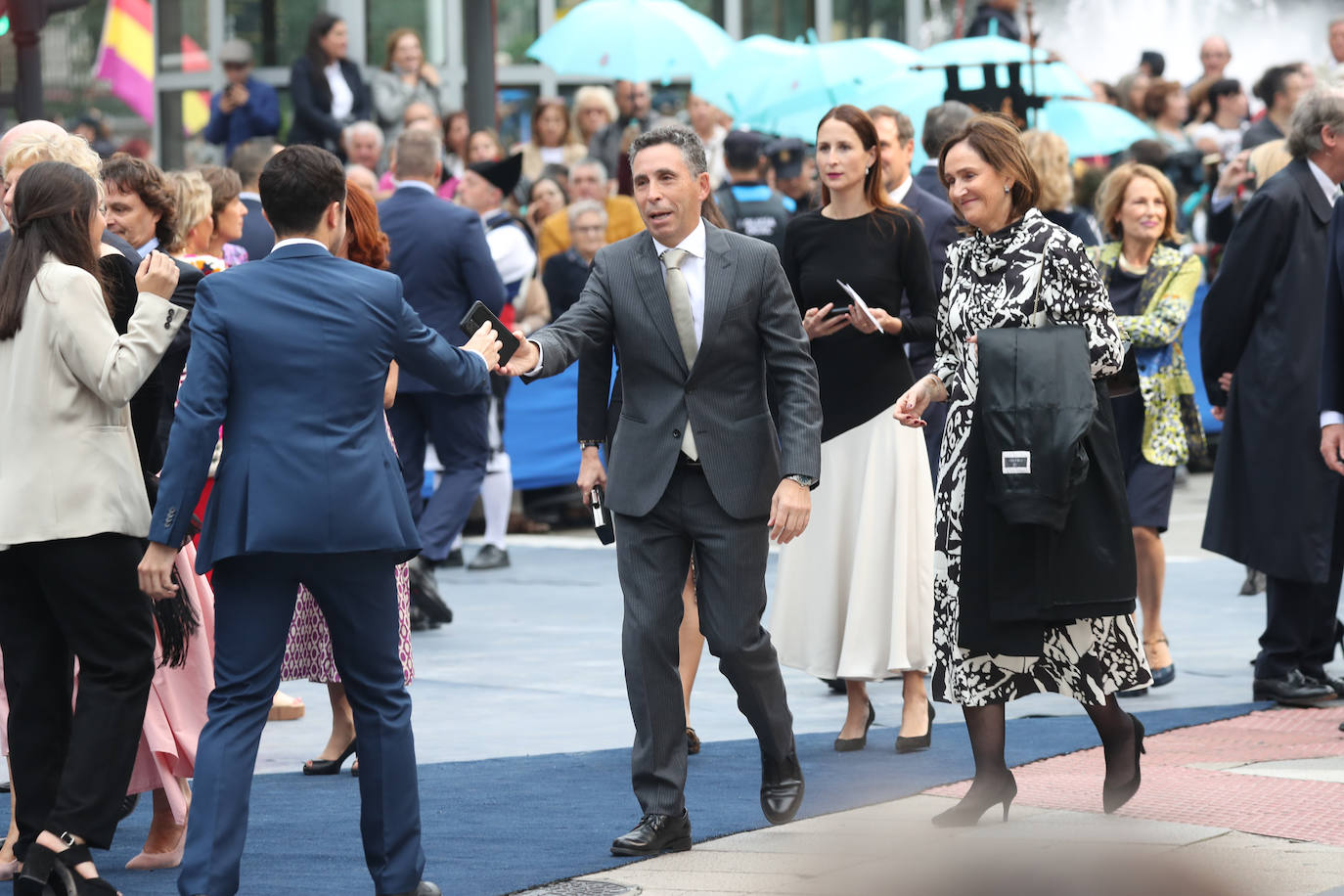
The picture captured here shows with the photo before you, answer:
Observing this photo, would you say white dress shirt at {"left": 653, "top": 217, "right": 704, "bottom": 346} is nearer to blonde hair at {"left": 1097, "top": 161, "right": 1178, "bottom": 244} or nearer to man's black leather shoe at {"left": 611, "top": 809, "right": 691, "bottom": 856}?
man's black leather shoe at {"left": 611, "top": 809, "right": 691, "bottom": 856}

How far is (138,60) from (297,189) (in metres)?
16.5

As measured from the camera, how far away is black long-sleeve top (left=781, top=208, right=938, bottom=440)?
278 inches

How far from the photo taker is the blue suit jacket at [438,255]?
10.3m

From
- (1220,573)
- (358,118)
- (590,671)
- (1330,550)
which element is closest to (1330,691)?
(1330,550)

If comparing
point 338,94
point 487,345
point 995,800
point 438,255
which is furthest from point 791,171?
point 487,345

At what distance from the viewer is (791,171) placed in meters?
14.8

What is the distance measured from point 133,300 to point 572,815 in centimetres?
204

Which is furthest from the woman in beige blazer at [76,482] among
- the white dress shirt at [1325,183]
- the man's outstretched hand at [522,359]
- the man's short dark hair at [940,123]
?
the man's short dark hair at [940,123]

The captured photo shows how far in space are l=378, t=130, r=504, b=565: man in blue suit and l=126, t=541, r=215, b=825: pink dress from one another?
14.6 feet

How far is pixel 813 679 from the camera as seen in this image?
341 inches

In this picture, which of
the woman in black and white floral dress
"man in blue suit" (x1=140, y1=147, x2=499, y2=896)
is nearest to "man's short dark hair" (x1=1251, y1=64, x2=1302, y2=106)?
the woman in black and white floral dress

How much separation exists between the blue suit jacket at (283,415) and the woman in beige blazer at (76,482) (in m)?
0.27

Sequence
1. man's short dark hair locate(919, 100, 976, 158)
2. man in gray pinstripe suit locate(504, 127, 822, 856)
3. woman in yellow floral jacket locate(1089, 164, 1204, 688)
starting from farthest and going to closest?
man's short dark hair locate(919, 100, 976, 158) < woman in yellow floral jacket locate(1089, 164, 1204, 688) < man in gray pinstripe suit locate(504, 127, 822, 856)

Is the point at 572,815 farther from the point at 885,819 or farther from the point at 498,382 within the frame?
the point at 498,382
